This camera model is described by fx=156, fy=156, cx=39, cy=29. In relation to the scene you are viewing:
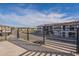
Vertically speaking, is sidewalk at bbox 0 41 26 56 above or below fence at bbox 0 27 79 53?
below

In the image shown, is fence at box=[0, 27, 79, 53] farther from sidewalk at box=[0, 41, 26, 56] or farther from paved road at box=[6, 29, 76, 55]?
sidewalk at box=[0, 41, 26, 56]

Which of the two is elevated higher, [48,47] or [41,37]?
[41,37]

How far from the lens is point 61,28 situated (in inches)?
138

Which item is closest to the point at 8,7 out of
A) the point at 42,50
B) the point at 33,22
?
the point at 33,22

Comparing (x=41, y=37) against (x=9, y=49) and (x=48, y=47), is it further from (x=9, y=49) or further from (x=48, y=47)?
(x=9, y=49)

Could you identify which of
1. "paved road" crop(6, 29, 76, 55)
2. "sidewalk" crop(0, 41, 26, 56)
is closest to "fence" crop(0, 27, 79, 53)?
"paved road" crop(6, 29, 76, 55)

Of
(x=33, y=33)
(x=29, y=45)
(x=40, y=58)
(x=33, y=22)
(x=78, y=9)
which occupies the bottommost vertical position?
(x=40, y=58)

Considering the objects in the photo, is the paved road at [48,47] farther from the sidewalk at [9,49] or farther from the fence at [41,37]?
the sidewalk at [9,49]

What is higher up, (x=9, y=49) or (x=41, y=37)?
(x=41, y=37)

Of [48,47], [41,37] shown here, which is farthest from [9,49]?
[48,47]

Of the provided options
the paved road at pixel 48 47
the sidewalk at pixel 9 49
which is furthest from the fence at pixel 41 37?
the sidewalk at pixel 9 49

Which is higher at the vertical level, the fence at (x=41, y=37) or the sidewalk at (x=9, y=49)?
the fence at (x=41, y=37)

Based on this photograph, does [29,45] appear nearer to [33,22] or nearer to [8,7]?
[33,22]

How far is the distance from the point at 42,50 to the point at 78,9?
120 cm
